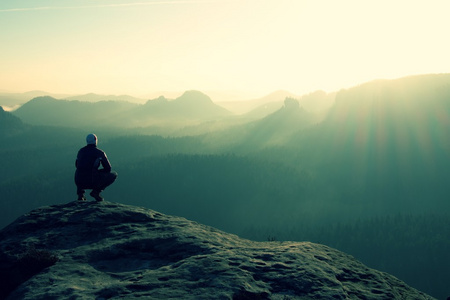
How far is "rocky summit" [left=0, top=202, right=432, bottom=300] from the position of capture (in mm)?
7684

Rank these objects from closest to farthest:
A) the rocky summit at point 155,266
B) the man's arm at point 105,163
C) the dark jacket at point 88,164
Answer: the rocky summit at point 155,266 → the dark jacket at point 88,164 → the man's arm at point 105,163

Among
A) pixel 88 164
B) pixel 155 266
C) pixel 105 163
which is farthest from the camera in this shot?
pixel 105 163

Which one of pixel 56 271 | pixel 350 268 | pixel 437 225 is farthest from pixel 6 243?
pixel 437 225

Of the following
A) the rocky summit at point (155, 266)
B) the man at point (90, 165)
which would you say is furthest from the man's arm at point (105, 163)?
the rocky summit at point (155, 266)

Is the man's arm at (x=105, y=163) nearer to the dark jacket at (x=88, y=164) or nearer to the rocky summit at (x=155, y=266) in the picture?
the dark jacket at (x=88, y=164)

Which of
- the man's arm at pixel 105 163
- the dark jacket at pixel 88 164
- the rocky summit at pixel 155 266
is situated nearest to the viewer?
the rocky summit at pixel 155 266

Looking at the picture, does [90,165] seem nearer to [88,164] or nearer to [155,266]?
[88,164]

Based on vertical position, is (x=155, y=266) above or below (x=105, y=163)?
below

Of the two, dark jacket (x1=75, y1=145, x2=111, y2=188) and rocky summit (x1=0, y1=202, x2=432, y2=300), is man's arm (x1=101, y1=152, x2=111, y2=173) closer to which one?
dark jacket (x1=75, y1=145, x2=111, y2=188)

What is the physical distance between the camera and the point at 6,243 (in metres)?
10.3

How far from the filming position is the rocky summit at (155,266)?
25.2ft

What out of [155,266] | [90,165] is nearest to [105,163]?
[90,165]

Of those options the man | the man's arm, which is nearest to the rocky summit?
the man

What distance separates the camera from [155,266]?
936 centimetres
